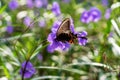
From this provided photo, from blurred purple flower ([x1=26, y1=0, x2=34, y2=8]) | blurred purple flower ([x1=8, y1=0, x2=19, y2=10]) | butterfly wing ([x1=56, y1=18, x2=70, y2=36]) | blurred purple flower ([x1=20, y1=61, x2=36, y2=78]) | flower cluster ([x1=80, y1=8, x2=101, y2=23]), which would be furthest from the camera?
blurred purple flower ([x1=26, y1=0, x2=34, y2=8])

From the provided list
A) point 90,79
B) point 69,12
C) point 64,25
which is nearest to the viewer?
point 64,25

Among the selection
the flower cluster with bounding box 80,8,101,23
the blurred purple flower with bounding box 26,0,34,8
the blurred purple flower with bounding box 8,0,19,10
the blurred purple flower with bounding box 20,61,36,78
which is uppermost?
the blurred purple flower with bounding box 26,0,34,8

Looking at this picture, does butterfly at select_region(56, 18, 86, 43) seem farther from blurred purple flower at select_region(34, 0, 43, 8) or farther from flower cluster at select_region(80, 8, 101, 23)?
blurred purple flower at select_region(34, 0, 43, 8)

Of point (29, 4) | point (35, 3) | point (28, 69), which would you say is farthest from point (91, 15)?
point (35, 3)

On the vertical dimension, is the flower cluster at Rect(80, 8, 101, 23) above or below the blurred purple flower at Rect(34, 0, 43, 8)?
below

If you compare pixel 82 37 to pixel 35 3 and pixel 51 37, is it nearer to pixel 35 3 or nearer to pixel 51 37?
pixel 51 37

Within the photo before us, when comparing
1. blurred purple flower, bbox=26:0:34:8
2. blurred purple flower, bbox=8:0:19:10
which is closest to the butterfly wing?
blurred purple flower, bbox=8:0:19:10

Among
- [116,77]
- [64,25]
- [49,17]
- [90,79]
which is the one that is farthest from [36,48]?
[49,17]

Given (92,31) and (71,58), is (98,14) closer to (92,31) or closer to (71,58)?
(71,58)
